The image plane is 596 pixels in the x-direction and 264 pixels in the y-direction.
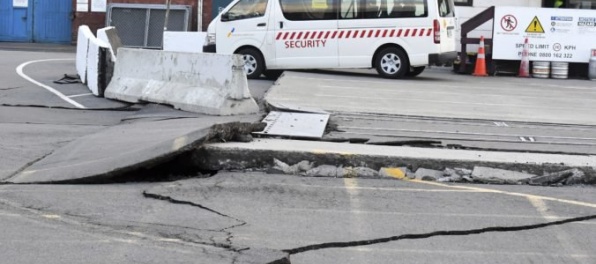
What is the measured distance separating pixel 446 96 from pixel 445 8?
162 inches

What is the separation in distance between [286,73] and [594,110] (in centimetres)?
652

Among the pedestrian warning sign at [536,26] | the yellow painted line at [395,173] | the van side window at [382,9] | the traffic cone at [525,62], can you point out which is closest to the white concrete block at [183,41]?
the van side window at [382,9]

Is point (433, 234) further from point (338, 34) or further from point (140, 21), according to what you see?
point (140, 21)

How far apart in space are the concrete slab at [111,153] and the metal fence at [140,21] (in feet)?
58.8

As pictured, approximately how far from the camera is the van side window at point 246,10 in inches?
667

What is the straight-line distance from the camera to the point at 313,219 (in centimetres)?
583

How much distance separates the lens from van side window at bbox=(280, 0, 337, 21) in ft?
55.0

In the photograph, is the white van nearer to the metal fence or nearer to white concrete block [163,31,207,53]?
white concrete block [163,31,207,53]

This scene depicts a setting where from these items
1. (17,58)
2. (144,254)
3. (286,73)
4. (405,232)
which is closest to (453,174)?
(405,232)

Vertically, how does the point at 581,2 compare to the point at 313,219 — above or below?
above

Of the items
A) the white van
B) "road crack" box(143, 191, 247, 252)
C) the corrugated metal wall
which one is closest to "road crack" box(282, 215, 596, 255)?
"road crack" box(143, 191, 247, 252)

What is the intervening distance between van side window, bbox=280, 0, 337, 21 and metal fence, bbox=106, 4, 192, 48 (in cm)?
1024

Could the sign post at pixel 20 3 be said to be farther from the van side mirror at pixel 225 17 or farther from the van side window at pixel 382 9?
the van side window at pixel 382 9

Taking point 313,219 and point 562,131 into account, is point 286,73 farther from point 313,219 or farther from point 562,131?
point 313,219
